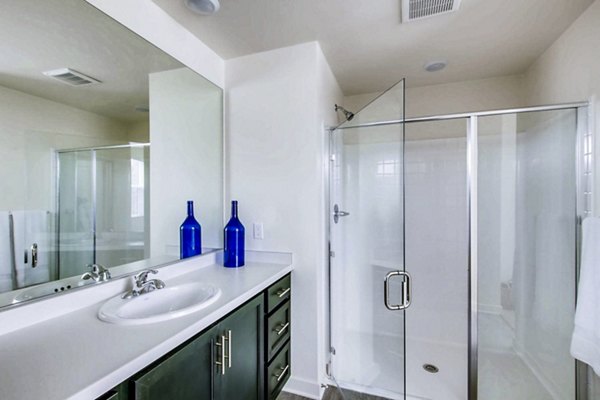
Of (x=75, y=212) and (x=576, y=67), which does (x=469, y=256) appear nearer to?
(x=576, y=67)

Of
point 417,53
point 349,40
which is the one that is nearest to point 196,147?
point 349,40

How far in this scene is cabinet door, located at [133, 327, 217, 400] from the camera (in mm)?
761

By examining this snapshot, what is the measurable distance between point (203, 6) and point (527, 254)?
272cm

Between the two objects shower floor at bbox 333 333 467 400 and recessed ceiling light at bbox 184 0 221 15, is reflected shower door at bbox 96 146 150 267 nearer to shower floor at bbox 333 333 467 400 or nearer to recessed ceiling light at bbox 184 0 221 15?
recessed ceiling light at bbox 184 0 221 15

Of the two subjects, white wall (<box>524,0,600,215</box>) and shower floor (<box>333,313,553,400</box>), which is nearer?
white wall (<box>524,0,600,215</box>)

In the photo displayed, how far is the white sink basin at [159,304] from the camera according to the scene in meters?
0.96

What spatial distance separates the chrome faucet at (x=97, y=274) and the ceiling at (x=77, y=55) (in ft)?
2.39

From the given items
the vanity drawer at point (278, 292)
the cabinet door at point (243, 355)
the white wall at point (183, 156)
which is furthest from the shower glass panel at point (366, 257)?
the white wall at point (183, 156)

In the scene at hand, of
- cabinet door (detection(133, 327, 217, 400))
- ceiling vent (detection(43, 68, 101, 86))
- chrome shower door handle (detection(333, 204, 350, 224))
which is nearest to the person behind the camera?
cabinet door (detection(133, 327, 217, 400))

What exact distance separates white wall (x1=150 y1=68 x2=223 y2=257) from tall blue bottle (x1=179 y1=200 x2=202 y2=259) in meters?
0.04

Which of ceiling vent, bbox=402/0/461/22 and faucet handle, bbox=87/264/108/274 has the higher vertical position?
ceiling vent, bbox=402/0/461/22

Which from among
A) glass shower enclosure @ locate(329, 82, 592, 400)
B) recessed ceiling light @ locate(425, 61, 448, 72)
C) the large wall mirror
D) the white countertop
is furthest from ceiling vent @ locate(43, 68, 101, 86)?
recessed ceiling light @ locate(425, 61, 448, 72)

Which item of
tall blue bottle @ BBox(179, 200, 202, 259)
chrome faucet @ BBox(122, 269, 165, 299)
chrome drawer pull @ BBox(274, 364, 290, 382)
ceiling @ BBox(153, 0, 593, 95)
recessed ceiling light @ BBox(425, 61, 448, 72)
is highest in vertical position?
recessed ceiling light @ BBox(425, 61, 448, 72)

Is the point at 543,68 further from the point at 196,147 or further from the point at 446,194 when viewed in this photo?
the point at 196,147
